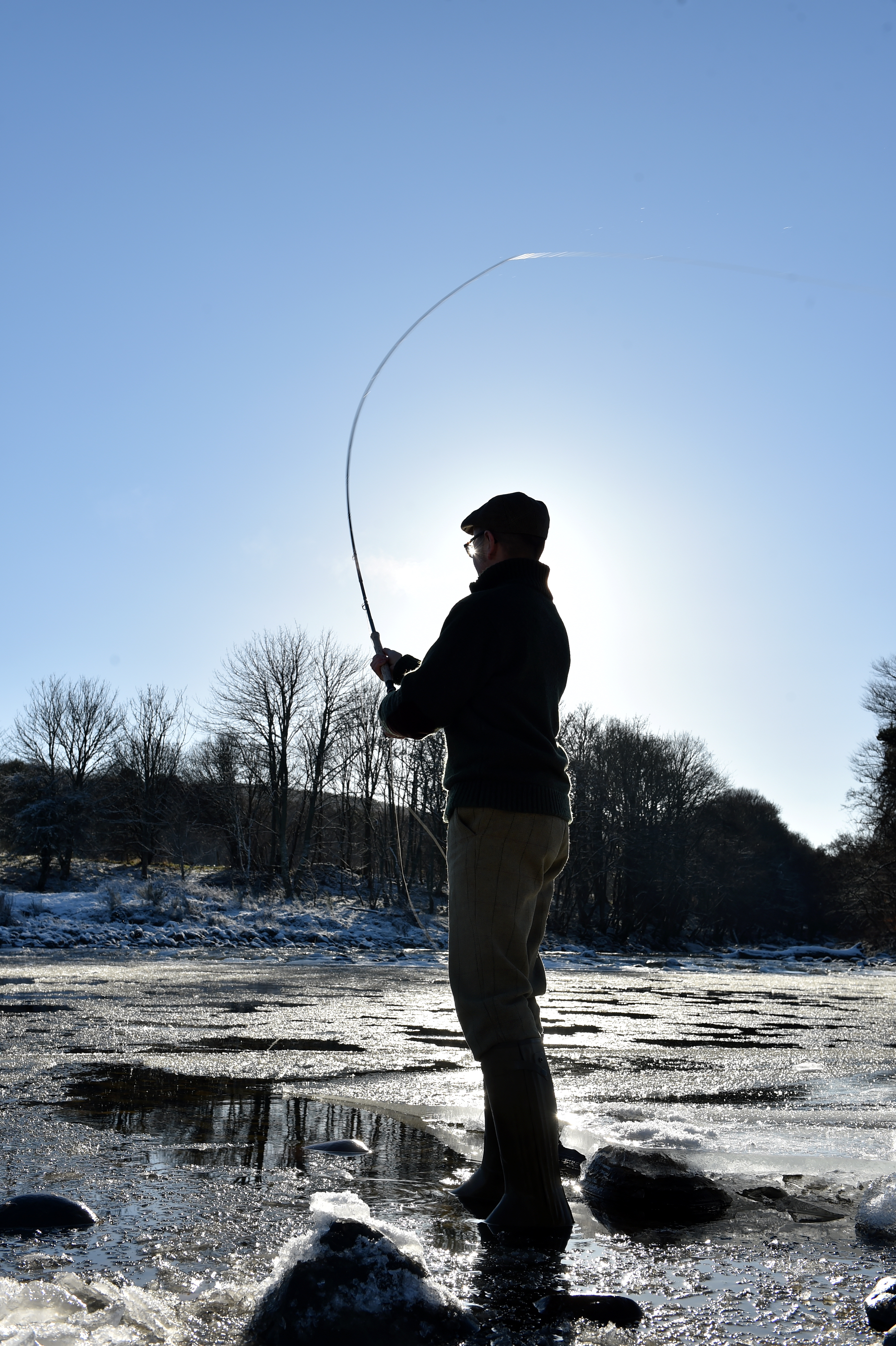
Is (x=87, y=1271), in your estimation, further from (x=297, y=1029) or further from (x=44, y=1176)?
(x=297, y=1029)

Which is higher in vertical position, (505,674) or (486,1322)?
(505,674)

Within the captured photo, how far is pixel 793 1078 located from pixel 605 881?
4168cm

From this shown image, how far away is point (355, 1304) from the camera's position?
5.37 feet

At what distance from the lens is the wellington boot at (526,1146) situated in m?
2.26

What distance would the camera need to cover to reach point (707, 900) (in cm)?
5066

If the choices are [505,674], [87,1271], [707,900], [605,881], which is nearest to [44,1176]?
[87,1271]

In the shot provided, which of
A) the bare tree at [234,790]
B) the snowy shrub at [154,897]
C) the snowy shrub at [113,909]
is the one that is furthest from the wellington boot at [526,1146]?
the bare tree at [234,790]

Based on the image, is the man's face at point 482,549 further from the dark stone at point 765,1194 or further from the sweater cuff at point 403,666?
the dark stone at point 765,1194

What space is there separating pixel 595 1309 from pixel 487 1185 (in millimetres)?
821

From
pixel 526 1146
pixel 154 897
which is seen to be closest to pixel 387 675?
pixel 526 1146

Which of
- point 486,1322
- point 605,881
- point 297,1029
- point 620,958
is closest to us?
point 486,1322

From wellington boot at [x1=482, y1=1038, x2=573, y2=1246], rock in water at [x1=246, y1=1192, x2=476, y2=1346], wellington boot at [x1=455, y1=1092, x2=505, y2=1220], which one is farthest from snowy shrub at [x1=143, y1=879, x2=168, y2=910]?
rock in water at [x1=246, y1=1192, x2=476, y2=1346]

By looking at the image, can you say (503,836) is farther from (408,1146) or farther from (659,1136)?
(659,1136)

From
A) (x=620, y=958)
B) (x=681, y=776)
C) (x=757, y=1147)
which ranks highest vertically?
(x=681, y=776)
